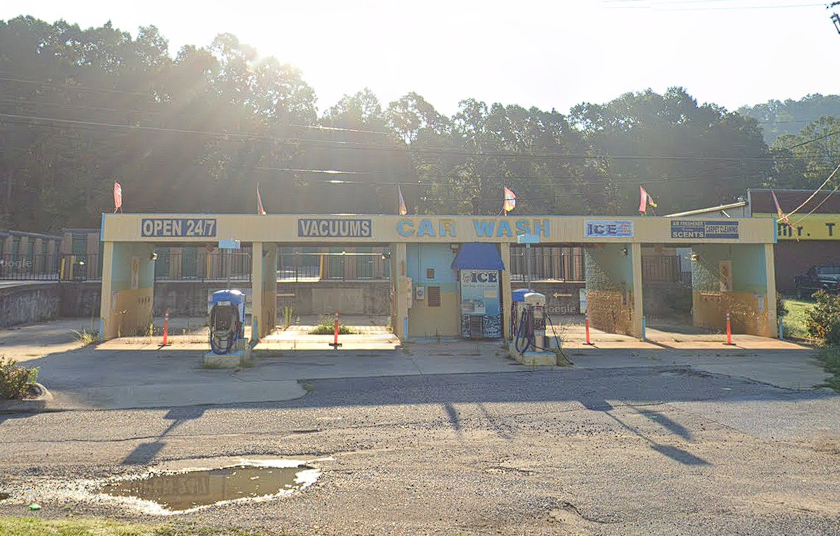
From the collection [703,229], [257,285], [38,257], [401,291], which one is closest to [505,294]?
[401,291]

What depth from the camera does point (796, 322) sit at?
20234mm

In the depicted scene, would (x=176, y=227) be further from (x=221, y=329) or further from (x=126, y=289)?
(x=221, y=329)

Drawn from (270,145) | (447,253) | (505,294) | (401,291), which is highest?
(270,145)

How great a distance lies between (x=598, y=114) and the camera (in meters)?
67.7

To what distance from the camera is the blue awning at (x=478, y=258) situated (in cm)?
1783

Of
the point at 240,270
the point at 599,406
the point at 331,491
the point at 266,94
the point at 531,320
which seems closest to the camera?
the point at 331,491

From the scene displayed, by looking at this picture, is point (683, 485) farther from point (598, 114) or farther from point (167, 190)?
point (598, 114)

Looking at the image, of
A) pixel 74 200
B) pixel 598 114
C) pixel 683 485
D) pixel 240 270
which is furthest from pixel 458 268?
pixel 598 114

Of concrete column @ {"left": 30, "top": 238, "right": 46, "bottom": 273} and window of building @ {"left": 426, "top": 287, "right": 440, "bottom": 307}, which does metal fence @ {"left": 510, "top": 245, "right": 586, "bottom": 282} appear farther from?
concrete column @ {"left": 30, "top": 238, "right": 46, "bottom": 273}

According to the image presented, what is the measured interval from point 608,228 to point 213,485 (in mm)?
16093

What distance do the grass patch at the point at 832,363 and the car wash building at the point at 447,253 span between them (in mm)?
4240

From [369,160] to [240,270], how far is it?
909 inches

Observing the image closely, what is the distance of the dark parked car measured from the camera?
2600cm

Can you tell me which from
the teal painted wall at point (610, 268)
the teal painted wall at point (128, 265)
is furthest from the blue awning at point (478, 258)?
the teal painted wall at point (128, 265)
